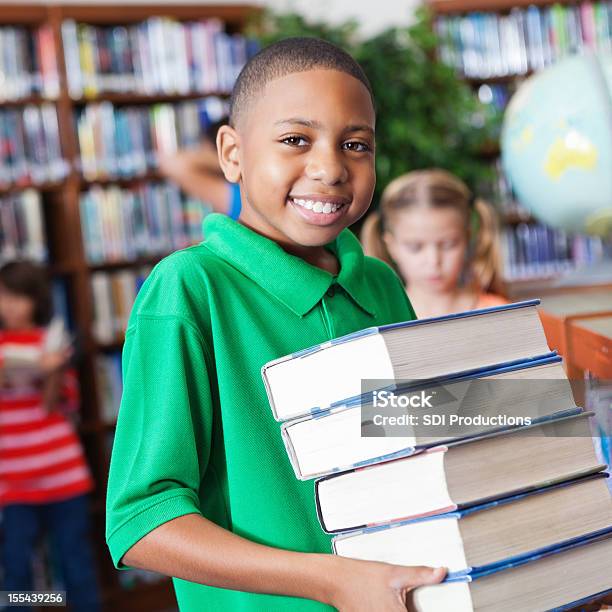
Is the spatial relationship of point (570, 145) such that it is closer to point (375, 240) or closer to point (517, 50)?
point (375, 240)

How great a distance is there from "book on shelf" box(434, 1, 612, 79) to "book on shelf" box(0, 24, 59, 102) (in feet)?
5.55

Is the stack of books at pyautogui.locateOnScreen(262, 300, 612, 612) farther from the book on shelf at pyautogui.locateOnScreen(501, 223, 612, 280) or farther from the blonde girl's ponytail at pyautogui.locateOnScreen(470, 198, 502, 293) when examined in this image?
the book on shelf at pyautogui.locateOnScreen(501, 223, 612, 280)

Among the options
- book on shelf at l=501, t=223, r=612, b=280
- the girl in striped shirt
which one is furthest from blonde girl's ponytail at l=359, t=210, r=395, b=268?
book on shelf at l=501, t=223, r=612, b=280

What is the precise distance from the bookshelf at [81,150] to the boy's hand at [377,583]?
10.1 feet

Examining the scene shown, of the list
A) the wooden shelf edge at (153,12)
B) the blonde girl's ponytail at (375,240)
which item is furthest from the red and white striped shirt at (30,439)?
the blonde girl's ponytail at (375,240)

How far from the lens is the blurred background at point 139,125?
350 cm

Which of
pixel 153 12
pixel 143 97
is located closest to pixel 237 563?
pixel 143 97

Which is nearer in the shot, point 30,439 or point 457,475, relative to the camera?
point 457,475

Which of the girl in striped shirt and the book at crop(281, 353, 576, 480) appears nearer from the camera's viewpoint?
the book at crop(281, 353, 576, 480)

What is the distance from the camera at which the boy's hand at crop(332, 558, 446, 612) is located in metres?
0.62

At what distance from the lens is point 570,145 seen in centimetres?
139

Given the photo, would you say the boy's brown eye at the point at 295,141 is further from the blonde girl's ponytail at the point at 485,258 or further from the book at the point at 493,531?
the blonde girl's ponytail at the point at 485,258

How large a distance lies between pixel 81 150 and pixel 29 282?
2.31 ft

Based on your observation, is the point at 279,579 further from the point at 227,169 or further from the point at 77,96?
the point at 77,96
